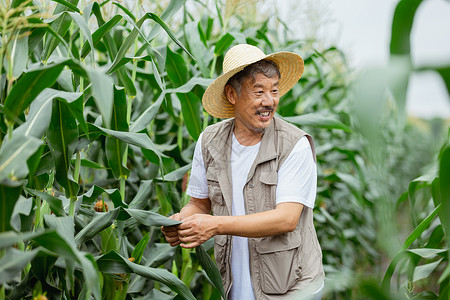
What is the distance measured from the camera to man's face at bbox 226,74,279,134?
1993mm

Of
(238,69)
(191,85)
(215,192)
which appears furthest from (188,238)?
(191,85)

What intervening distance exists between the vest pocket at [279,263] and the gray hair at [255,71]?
0.62m

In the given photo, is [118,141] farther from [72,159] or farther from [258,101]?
[258,101]

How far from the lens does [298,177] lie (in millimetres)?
1923

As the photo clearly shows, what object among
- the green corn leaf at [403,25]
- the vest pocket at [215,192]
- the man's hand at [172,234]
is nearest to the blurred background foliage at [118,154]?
the green corn leaf at [403,25]

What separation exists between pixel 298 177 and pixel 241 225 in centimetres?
30

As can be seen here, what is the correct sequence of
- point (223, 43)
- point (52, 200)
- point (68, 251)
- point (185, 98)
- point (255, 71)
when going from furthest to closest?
point (223, 43) < point (185, 98) < point (255, 71) < point (52, 200) < point (68, 251)

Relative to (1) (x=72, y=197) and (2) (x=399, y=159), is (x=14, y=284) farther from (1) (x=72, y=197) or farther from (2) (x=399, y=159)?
(2) (x=399, y=159)

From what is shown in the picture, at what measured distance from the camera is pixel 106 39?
7.12 feet

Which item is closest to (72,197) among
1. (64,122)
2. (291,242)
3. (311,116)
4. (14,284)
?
(64,122)

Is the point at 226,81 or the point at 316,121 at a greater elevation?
the point at 226,81

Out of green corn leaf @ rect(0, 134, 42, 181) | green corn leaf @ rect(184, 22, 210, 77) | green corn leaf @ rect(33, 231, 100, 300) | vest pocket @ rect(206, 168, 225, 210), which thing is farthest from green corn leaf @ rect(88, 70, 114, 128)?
green corn leaf @ rect(184, 22, 210, 77)

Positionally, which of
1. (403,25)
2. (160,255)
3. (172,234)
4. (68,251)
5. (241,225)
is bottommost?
(160,255)

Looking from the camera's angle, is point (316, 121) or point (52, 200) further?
point (316, 121)
